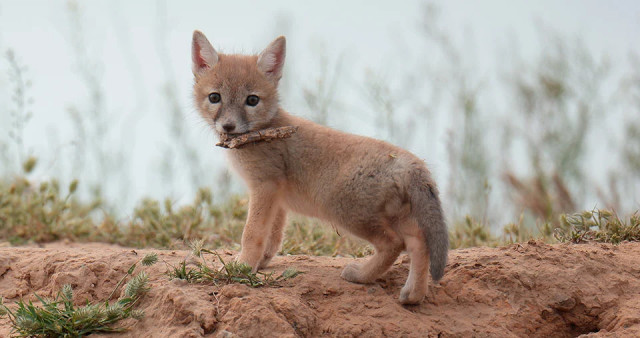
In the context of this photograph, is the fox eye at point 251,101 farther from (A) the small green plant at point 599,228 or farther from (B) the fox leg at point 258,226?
(A) the small green plant at point 599,228

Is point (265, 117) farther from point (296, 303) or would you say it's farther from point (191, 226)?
point (191, 226)

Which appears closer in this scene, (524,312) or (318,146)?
(524,312)

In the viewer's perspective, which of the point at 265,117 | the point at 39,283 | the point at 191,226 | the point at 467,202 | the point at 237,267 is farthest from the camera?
the point at 467,202

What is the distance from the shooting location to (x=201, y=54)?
18.5 feet

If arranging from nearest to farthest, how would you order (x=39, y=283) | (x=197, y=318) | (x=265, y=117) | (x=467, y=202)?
1. (x=197, y=318)
2. (x=39, y=283)
3. (x=265, y=117)
4. (x=467, y=202)

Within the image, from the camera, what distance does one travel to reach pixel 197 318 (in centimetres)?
403

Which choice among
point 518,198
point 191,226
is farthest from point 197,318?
point 518,198

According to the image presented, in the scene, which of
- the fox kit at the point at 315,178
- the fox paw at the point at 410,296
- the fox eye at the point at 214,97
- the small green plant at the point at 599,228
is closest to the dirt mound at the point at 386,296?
the fox paw at the point at 410,296

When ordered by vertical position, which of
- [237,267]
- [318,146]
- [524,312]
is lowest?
[524,312]

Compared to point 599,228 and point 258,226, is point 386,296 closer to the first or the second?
point 258,226

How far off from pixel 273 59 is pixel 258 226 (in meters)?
1.45

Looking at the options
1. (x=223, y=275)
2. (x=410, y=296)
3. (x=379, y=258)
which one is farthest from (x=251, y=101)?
(x=410, y=296)

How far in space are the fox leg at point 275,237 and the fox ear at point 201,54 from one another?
4.33ft

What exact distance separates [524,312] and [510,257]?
1.75ft
